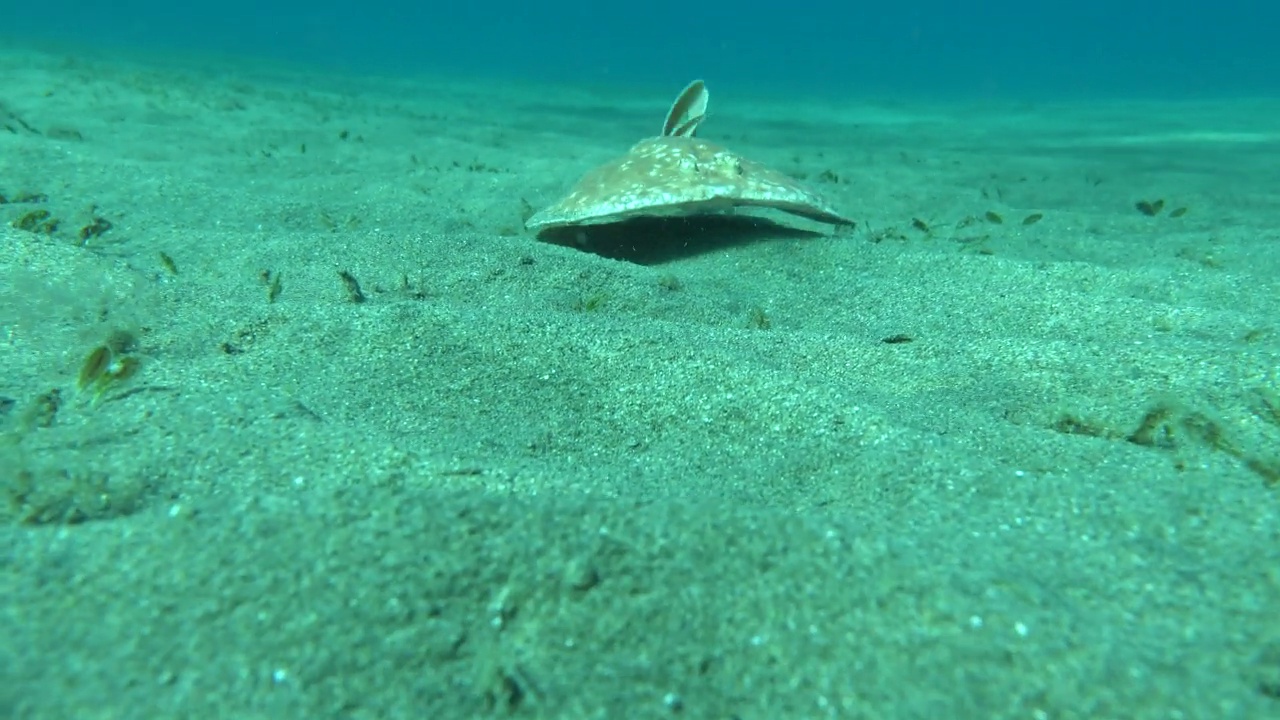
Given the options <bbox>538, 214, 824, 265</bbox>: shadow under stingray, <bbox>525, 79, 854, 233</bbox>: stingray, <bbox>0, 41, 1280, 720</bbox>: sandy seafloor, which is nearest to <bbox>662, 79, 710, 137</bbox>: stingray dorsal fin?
<bbox>538, 214, 824, 265</bbox>: shadow under stingray

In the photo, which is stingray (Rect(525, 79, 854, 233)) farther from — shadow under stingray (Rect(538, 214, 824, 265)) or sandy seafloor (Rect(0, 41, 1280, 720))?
sandy seafloor (Rect(0, 41, 1280, 720))

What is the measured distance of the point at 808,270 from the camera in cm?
499

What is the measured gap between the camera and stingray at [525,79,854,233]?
4.77 meters

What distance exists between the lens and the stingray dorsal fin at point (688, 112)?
20.8ft

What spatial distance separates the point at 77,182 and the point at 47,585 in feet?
19.3

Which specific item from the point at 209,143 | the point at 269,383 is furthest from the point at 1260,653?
the point at 209,143

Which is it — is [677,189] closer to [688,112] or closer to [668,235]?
[668,235]

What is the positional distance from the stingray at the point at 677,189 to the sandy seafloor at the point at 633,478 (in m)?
0.34

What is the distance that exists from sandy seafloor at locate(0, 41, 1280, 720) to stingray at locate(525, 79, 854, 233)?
34 centimetres

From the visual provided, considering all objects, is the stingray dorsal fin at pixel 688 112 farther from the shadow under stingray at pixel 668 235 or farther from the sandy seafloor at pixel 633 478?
the sandy seafloor at pixel 633 478

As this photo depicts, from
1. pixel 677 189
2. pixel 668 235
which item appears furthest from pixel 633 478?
pixel 668 235

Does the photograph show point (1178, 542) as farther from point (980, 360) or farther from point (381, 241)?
point (381, 241)

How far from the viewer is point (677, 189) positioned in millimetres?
4770

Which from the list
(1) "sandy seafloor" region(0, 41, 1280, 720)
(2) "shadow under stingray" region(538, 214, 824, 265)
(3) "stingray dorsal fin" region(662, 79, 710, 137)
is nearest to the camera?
(1) "sandy seafloor" region(0, 41, 1280, 720)
